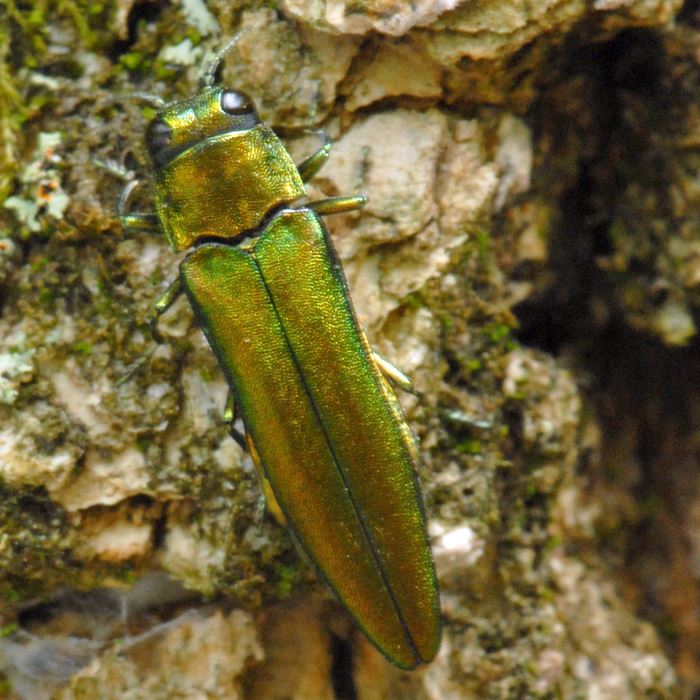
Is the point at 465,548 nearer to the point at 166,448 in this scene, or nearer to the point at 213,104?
the point at 166,448

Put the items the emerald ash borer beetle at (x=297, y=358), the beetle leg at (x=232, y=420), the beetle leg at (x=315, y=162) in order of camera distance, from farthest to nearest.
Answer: the beetle leg at (x=315, y=162)
the beetle leg at (x=232, y=420)
the emerald ash borer beetle at (x=297, y=358)

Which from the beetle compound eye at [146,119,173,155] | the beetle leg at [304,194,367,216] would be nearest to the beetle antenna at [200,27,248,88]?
the beetle compound eye at [146,119,173,155]

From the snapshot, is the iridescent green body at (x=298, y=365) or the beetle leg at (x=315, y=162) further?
the beetle leg at (x=315, y=162)

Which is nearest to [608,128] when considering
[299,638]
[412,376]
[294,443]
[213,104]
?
[412,376]

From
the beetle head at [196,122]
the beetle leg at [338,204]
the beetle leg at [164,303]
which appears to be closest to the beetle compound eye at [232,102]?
the beetle head at [196,122]

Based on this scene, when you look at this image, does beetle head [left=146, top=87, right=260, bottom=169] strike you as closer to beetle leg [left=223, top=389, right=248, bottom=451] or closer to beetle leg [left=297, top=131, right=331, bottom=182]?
beetle leg [left=297, top=131, right=331, bottom=182]

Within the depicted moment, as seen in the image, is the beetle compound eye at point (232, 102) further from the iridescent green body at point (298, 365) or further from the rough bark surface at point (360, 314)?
the rough bark surface at point (360, 314)

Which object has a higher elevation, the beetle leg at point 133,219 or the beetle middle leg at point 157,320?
the beetle leg at point 133,219

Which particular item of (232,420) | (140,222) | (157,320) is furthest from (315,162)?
(232,420)
